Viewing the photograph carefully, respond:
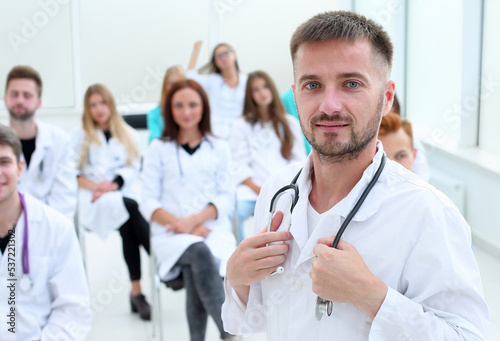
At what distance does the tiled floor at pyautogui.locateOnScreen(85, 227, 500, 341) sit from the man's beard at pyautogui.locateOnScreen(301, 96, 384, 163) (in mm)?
2071

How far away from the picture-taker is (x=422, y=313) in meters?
0.93

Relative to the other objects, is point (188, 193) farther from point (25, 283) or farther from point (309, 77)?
point (309, 77)

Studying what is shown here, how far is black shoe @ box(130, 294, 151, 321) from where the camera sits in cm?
328

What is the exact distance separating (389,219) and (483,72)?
3492 mm

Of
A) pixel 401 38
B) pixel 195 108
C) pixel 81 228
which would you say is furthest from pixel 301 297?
pixel 401 38

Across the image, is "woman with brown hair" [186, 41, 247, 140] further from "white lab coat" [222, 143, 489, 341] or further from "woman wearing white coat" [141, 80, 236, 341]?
"white lab coat" [222, 143, 489, 341]

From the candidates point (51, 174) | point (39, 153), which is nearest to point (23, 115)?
point (39, 153)

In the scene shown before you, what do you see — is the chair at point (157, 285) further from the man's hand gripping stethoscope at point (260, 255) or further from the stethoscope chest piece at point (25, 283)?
the man's hand gripping stethoscope at point (260, 255)

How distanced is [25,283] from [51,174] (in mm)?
1278

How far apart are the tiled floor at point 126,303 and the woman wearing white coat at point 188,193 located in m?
0.48

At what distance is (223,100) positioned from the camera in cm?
500

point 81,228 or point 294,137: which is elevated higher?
point 294,137

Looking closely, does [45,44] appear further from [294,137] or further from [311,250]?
[311,250]

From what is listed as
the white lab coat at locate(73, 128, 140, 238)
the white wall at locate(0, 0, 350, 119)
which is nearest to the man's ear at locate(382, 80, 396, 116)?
the white lab coat at locate(73, 128, 140, 238)
